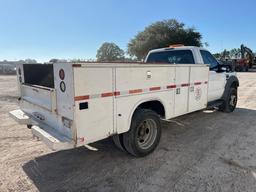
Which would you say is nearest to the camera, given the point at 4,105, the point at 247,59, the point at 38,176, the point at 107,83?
the point at 107,83

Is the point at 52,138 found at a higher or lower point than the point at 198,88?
lower

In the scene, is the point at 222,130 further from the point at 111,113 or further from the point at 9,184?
the point at 9,184

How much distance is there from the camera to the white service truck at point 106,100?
303 centimetres

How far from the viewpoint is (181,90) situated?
4730 mm

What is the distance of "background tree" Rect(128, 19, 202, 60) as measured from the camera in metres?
41.0

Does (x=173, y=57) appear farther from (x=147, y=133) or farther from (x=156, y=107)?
(x=147, y=133)

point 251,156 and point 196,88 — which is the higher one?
point 196,88

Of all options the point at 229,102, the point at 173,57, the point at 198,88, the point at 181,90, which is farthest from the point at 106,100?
the point at 229,102

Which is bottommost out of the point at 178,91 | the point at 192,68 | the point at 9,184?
the point at 9,184

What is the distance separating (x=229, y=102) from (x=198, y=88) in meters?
2.65

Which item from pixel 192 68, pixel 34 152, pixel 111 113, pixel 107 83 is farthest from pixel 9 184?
pixel 192 68

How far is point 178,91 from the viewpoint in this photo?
15.2 ft

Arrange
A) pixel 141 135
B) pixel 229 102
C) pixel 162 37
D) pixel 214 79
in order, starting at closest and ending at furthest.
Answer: pixel 141 135 < pixel 214 79 < pixel 229 102 < pixel 162 37

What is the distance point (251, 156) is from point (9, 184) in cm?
413
